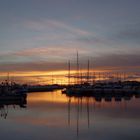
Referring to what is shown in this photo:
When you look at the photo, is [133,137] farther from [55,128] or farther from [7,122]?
[7,122]

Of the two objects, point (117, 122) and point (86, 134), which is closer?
point (86, 134)

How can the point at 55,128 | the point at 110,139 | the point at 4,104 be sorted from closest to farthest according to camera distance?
the point at 110,139 < the point at 55,128 < the point at 4,104

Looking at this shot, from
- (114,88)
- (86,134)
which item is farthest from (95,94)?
(86,134)

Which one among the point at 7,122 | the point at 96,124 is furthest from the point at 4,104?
the point at 96,124

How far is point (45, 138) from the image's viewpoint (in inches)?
808

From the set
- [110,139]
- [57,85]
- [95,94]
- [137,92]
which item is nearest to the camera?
[110,139]

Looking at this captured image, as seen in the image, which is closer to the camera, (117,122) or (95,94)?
(117,122)

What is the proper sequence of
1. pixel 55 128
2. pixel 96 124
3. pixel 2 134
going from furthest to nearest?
pixel 96 124, pixel 55 128, pixel 2 134

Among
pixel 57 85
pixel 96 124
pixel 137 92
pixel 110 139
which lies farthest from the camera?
pixel 57 85

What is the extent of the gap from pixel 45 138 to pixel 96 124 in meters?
7.82

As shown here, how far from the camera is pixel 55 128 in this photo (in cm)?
2495

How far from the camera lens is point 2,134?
22.2m

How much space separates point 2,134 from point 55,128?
430 centimetres

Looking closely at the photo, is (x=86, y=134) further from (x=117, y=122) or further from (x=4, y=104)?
(x=4, y=104)
